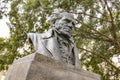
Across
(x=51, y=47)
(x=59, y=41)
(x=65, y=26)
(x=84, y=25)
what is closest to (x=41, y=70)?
(x=51, y=47)

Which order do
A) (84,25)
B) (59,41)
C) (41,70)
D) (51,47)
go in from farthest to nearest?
(84,25), (59,41), (51,47), (41,70)

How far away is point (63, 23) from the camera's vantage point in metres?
4.71

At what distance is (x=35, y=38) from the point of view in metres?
4.57

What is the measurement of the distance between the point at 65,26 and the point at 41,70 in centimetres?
123

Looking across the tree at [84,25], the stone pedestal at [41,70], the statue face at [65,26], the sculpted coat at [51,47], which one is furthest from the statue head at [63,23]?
the tree at [84,25]

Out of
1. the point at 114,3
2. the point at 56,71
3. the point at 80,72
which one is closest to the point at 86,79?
the point at 80,72

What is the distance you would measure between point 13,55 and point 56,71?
7.17m

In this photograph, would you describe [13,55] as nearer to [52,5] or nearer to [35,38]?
[52,5]

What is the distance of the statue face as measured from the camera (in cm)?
466

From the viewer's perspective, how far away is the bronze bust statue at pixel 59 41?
440cm

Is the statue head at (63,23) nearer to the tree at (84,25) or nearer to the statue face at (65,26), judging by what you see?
the statue face at (65,26)

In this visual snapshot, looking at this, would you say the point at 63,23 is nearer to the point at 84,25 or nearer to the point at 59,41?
the point at 59,41

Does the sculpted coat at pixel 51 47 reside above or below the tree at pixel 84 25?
Result: below

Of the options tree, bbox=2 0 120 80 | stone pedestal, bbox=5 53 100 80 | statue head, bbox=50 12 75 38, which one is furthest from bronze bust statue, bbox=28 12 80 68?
tree, bbox=2 0 120 80
